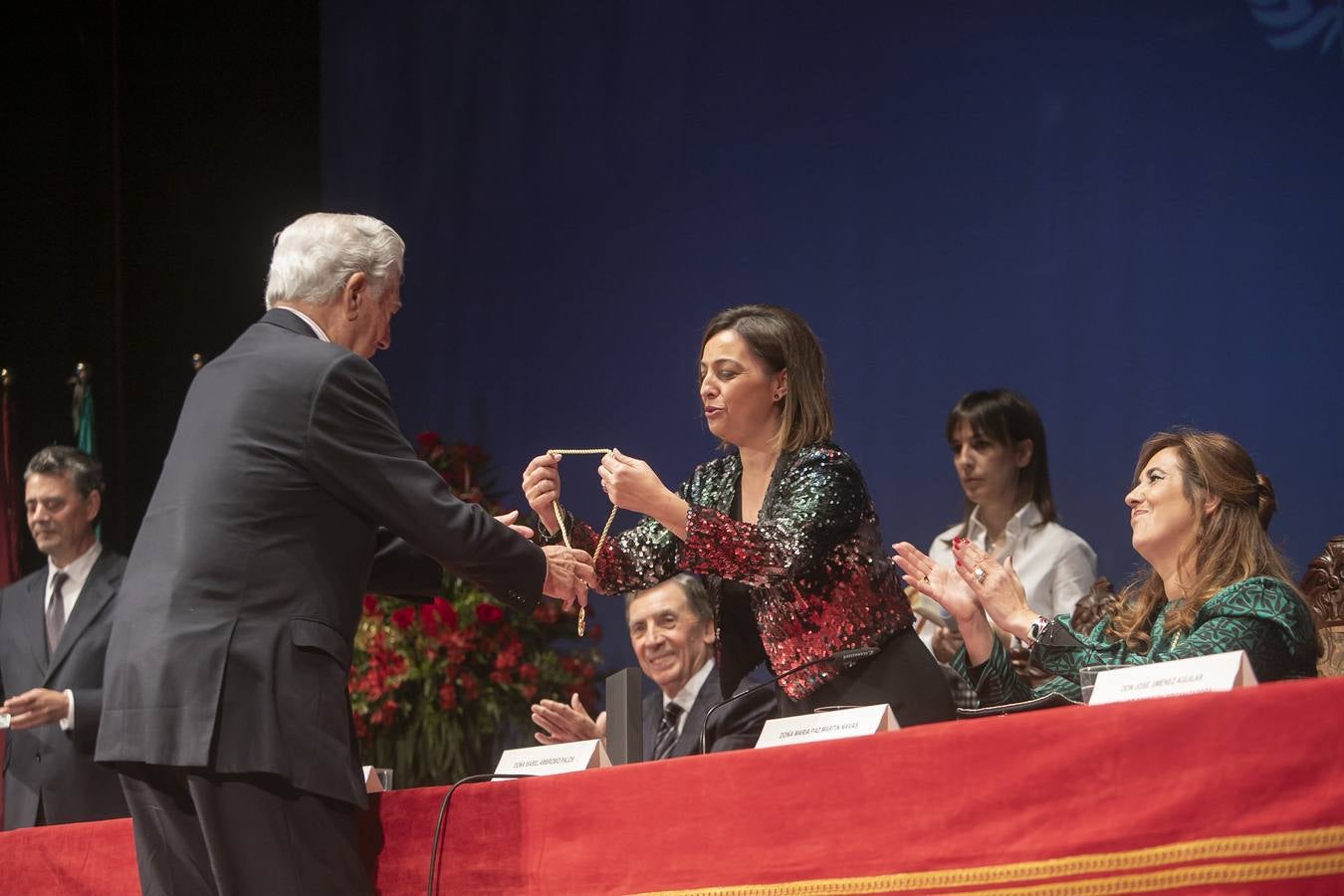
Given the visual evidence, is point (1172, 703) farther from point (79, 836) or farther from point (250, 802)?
point (79, 836)

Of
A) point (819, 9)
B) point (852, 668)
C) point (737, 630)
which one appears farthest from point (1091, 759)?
→ point (819, 9)

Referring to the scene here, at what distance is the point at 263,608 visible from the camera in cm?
198

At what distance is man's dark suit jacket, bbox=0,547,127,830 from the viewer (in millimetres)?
4152

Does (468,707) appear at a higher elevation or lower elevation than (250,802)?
lower

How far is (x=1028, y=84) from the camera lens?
13.8 feet

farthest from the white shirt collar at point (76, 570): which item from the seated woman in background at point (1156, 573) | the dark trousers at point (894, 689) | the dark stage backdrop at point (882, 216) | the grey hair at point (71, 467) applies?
the seated woman in background at point (1156, 573)

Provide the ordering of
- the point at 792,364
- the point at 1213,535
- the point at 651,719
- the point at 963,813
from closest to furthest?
1. the point at 963,813
2. the point at 1213,535
3. the point at 792,364
4. the point at 651,719

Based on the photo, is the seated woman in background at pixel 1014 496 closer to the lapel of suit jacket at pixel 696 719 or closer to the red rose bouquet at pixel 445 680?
the lapel of suit jacket at pixel 696 719

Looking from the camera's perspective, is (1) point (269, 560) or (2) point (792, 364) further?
(2) point (792, 364)

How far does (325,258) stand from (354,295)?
70 mm

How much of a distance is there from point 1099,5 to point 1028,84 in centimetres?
27

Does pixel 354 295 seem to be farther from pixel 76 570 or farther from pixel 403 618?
pixel 76 570

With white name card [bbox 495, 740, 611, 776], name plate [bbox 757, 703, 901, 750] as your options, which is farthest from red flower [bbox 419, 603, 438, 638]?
name plate [bbox 757, 703, 901, 750]

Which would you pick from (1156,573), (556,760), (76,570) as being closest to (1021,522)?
(1156,573)
